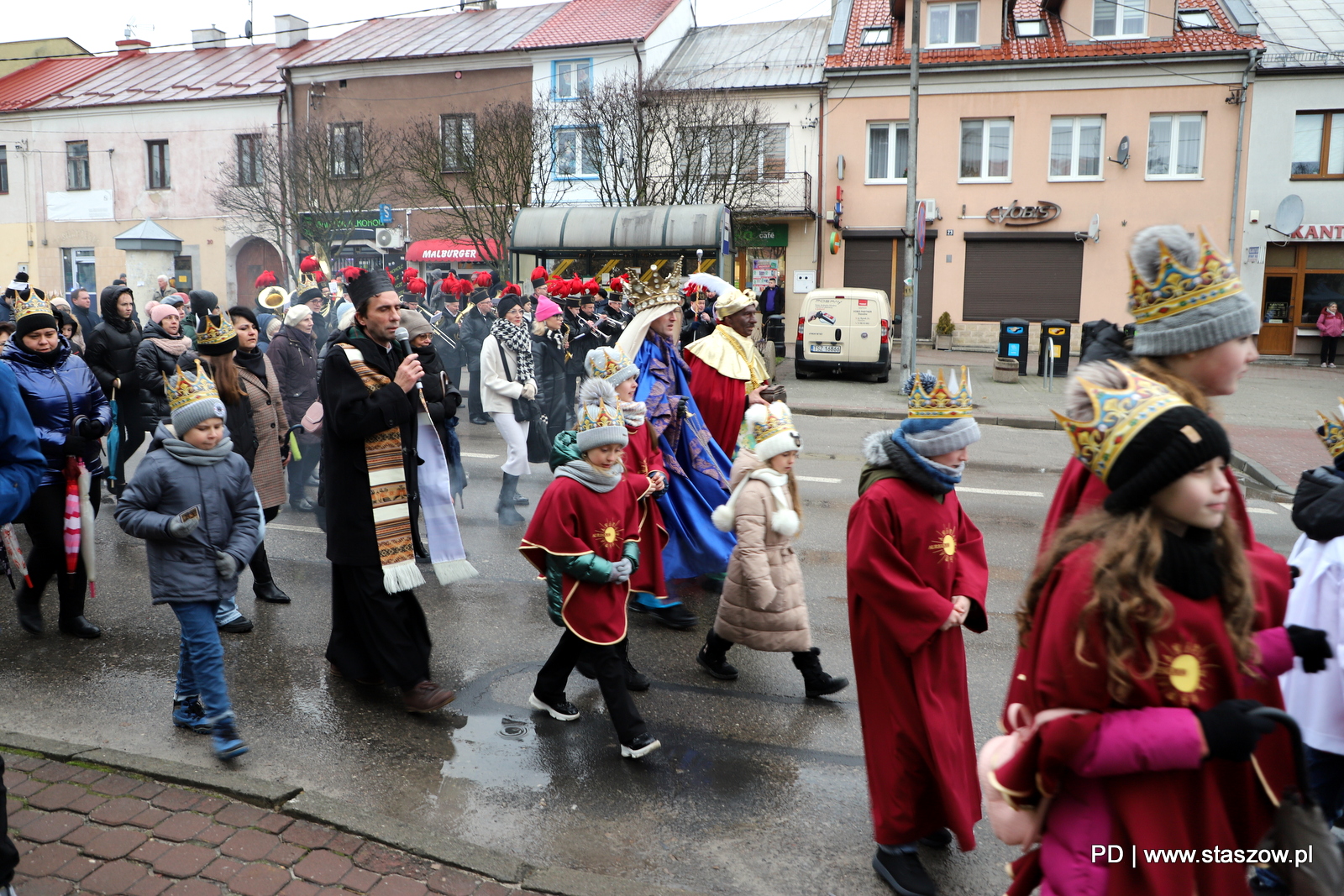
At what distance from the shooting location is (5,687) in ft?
17.0

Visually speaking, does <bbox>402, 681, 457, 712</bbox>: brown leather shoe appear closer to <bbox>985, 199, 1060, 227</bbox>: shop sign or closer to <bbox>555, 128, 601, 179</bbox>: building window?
<bbox>555, 128, 601, 179</bbox>: building window

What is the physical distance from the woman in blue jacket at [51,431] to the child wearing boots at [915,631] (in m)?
4.67

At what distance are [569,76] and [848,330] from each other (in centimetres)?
1661

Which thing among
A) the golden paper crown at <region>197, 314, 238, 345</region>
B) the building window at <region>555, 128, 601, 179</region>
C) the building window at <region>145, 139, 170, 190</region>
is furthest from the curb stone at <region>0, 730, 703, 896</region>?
the building window at <region>145, 139, 170, 190</region>

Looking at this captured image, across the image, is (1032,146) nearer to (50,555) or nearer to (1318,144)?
(1318,144)

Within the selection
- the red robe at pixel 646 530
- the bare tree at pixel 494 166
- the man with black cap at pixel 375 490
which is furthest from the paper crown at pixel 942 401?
the bare tree at pixel 494 166

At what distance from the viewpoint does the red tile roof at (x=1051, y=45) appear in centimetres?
2723

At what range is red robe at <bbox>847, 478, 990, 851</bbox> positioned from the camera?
135 inches

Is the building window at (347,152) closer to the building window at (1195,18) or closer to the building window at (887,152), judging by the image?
the building window at (887,152)

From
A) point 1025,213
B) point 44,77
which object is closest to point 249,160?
point 44,77

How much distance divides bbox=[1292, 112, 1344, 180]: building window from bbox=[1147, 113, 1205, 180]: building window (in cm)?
223

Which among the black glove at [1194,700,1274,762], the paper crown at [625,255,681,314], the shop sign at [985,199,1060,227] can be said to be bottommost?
the black glove at [1194,700,1274,762]

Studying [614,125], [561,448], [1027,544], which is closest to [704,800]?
[561,448]

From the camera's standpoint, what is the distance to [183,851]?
11.5ft
